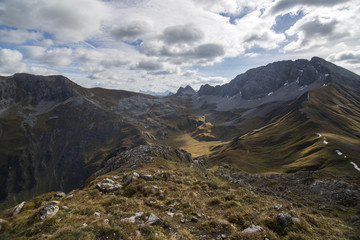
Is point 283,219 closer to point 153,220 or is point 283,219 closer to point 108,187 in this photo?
point 153,220

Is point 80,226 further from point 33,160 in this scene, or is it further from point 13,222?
point 33,160

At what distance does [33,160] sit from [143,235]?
747ft

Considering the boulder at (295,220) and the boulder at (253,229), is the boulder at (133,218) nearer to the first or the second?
the boulder at (253,229)

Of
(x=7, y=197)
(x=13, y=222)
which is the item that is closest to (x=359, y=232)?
(x=13, y=222)

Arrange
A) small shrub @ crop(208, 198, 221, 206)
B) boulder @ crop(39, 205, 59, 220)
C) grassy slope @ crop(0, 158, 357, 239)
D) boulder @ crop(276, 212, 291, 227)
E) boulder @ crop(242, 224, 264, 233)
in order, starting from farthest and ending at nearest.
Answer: small shrub @ crop(208, 198, 221, 206) < boulder @ crop(39, 205, 59, 220) < boulder @ crop(276, 212, 291, 227) < boulder @ crop(242, 224, 264, 233) < grassy slope @ crop(0, 158, 357, 239)

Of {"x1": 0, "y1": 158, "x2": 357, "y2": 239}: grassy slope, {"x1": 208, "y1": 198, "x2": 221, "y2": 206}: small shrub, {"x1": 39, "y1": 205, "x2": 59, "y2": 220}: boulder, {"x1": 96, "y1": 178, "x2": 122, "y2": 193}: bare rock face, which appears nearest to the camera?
{"x1": 0, "y1": 158, "x2": 357, "y2": 239}: grassy slope

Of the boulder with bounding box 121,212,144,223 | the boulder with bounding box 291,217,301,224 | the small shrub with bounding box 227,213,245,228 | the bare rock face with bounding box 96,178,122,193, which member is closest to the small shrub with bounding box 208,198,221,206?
the small shrub with bounding box 227,213,245,228

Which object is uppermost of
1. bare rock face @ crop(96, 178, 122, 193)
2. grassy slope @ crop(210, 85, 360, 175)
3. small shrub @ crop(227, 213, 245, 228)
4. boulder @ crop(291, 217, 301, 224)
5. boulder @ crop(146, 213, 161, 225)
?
boulder @ crop(146, 213, 161, 225)

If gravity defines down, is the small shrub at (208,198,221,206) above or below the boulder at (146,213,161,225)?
below

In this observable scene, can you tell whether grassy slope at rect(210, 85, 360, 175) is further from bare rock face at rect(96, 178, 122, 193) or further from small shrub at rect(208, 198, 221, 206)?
bare rock face at rect(96, 178, 122, 193)

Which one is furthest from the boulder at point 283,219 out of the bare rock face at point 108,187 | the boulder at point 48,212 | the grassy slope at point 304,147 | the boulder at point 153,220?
the grassy slope at point 304,147

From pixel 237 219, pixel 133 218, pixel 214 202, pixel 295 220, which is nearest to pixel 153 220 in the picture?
pixel 133 218

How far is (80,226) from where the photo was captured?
11.8m

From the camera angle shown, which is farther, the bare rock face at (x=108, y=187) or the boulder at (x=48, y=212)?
the bare rock face at (x=108, y=187)
